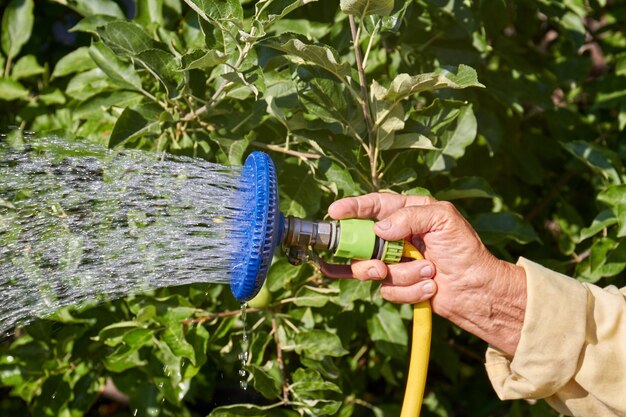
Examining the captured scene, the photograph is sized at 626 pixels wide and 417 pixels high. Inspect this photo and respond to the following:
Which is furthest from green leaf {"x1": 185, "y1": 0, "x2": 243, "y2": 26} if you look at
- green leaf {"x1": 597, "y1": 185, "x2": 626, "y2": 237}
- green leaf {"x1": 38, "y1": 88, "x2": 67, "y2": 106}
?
green leaf {"x1": 597, "y1": 185, "x2": 626, "y2": 237}

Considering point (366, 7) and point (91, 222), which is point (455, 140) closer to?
point (366, 7)

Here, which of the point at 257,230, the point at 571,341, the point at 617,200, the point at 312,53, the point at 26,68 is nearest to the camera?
the point at 257,230

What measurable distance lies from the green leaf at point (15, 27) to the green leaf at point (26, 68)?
0.04 m

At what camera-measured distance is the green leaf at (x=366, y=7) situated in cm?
158

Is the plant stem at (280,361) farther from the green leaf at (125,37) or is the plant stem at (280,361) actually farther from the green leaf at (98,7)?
the green leaf at (98,7)

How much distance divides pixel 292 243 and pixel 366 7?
0.42 m

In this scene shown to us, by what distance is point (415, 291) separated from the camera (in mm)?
1704

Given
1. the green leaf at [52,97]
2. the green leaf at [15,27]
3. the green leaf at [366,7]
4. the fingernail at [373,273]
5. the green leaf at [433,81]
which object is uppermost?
the green leaf at [366,7]

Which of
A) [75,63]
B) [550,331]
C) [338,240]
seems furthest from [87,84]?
[550,331]

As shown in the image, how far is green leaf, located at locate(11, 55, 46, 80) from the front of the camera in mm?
2221

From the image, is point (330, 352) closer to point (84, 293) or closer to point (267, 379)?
point (267, 379)

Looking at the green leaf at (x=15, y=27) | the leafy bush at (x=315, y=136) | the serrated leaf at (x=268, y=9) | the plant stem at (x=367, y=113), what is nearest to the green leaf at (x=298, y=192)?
the leafy bush at (x=315, y=136)

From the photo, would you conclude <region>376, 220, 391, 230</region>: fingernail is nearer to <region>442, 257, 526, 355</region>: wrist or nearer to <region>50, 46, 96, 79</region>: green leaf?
<region>442, 257, 526, 355</region>: wrist

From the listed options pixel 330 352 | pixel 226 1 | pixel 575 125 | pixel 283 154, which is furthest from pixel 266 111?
pixel 575 125
